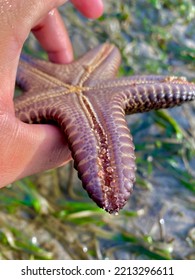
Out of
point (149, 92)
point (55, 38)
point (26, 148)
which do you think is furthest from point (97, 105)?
point (55, 38)

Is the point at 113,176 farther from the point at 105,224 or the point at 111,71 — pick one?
the point at 105,224

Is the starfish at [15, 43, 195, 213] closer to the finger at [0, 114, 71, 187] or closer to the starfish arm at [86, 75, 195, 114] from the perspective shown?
the starfish arm at [86, 75, 195, 114]

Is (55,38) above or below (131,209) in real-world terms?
above

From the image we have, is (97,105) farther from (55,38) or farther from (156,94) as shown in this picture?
(55,38)

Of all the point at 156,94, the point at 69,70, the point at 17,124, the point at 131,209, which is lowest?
the point at 131,209

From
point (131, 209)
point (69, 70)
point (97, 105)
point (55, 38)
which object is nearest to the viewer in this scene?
point (97, 105)

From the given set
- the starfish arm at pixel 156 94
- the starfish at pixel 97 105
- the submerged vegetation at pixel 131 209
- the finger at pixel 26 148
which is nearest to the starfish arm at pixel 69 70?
the starfish at pixel 97 105
